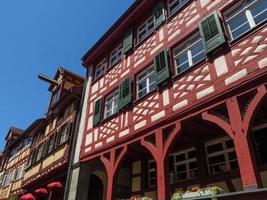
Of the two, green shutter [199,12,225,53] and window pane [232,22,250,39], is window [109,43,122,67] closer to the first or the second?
green shutter [199,12,225,53]

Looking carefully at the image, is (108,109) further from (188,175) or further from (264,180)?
(264,180)

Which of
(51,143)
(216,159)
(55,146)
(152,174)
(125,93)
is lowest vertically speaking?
(216,159)

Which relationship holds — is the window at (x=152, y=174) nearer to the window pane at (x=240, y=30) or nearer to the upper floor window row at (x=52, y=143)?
the upper floor window row at (x=52, y=143)

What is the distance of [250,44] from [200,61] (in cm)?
144

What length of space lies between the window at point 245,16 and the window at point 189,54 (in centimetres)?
105

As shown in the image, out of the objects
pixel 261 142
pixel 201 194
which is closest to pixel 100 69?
pixel 261 142

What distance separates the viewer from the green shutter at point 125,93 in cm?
965

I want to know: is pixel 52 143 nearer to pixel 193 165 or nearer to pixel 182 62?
pixel 193 165

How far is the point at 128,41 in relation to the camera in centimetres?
1174

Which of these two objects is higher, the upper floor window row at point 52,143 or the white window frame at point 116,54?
the white window frame at point 116,54

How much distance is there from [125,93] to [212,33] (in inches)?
161

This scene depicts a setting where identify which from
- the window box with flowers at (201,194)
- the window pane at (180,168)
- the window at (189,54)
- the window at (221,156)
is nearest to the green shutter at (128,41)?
the window at (189,54)

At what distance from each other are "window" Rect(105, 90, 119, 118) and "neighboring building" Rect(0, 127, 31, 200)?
12327 mm

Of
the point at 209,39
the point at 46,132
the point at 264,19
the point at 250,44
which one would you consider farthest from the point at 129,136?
the point at 46,132
